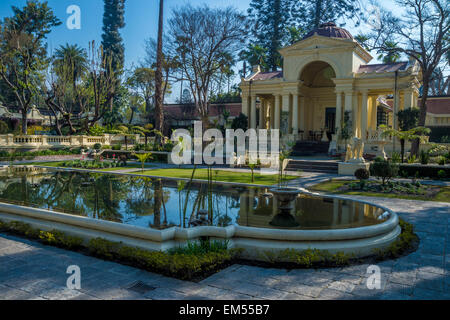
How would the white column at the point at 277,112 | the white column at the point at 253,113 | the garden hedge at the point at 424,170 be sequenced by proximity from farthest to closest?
the white column at the point at 253,113
the white column at the point at 277,112
the garden hedge at the point at 424,170

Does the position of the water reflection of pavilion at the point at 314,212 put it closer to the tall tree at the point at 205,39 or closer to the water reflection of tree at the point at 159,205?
the water reflection of tree at the point at 159,205

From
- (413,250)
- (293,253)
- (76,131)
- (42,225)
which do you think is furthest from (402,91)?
(76,131)

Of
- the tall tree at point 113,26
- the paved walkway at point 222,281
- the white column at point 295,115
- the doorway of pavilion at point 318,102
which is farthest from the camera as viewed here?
the tall tree at point 113,26

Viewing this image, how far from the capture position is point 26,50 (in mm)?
30312

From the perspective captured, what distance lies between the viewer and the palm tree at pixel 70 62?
1337 inches

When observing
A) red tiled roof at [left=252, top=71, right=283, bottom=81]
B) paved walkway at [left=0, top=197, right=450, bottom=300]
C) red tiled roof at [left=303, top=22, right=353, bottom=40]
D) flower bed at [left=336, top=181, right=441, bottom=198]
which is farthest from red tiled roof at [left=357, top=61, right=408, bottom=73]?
paved walkway at [left=0, top=197, right=450, bottom=300]

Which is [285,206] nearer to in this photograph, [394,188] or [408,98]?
[394,188]

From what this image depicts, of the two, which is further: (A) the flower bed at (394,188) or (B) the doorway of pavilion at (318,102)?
(B) the doorway of pavilion at (318,102)

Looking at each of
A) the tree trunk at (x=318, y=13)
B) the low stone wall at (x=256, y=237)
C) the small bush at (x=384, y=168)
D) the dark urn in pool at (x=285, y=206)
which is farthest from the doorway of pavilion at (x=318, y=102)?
the low stone wall at (x=256, y=237)

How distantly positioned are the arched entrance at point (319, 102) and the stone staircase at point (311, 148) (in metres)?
3.61

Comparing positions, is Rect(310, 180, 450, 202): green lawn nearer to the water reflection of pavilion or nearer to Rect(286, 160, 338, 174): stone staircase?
the water reflection of pavilion

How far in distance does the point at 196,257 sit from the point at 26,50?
1262 inches

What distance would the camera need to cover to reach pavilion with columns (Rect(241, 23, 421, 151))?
83.6 feet

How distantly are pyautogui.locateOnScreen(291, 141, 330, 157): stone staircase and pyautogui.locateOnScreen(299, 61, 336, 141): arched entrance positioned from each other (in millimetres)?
3610
